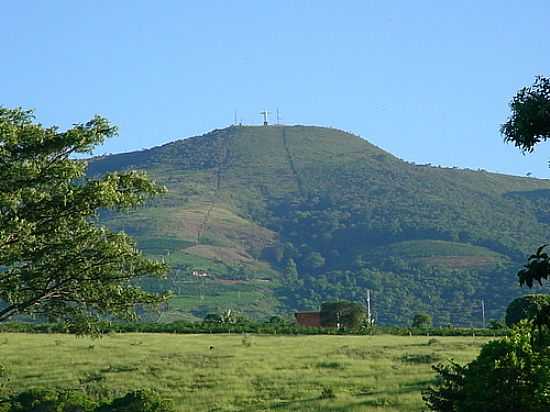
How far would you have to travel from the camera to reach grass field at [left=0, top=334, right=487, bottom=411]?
37.8 metres

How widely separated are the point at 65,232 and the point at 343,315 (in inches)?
2591

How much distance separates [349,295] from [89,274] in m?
167

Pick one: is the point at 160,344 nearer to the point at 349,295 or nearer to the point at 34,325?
the point at 34,325

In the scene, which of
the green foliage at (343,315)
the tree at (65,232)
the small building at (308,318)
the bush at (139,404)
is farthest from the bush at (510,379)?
the small building at (308,318)

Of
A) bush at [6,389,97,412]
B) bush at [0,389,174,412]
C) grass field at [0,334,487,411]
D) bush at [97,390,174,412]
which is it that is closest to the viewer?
bush at [97,390,174,412]

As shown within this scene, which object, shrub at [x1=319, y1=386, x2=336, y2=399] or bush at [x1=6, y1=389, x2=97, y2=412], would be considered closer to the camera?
bush at [x1=6, y1=389, x2=97, y2=412]

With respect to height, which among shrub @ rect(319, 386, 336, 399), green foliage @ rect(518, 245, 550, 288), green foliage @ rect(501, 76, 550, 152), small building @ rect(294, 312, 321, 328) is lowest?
shrub @ rect(319, 386, 336, 399)

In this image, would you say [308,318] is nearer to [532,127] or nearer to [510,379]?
[510,379]

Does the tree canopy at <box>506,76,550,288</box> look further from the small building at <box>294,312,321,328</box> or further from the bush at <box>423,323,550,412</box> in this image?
the small building at <box>294,312,321,328</box>

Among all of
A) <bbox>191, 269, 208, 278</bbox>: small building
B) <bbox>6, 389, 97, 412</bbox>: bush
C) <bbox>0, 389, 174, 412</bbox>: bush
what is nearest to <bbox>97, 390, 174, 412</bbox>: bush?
<bbox>0, 389, 174, 412</bbox>: bush

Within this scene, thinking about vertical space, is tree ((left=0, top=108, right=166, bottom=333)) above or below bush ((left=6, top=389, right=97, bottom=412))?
above

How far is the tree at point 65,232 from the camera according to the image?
22453mm

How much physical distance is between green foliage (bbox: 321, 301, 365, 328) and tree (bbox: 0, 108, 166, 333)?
203 ft

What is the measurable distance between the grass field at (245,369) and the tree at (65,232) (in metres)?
12.9
